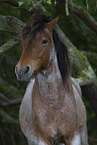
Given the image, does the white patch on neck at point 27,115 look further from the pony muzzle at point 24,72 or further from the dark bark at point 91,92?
the dark bark at point 91,92

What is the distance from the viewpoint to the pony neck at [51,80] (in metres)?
3.14

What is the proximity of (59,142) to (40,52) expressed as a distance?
142 cm

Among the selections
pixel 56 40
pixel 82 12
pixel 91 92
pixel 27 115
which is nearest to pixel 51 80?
pixel 56 40

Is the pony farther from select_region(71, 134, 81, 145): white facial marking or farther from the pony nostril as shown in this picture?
the pony nostril

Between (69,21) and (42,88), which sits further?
(69,21)

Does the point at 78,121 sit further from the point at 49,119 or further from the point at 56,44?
the point at 56,44

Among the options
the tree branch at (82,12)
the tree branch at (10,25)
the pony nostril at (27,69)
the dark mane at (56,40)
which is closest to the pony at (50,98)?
the dark mane at (56,40)

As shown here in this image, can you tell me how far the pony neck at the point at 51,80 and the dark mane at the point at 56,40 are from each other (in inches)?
4.9

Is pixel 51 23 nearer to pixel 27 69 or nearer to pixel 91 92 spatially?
pixel 27 69

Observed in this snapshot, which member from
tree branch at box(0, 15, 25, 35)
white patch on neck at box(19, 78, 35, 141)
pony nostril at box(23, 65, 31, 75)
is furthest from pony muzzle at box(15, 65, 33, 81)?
tree branch at box(0, 15, 25, 35)

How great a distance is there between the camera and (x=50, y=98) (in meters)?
3.20

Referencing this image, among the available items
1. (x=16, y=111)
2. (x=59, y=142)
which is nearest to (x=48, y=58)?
(x=59, y=142)

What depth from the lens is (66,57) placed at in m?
3.38

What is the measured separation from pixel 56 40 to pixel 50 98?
800 mm
